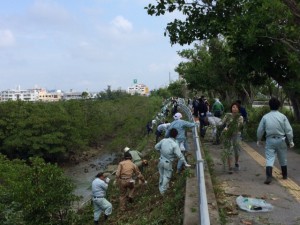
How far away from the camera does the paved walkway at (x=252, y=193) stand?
663 centimetres

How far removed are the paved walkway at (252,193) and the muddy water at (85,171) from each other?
1774 centimetres

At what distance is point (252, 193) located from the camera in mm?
8289

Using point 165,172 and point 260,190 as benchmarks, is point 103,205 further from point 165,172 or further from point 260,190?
point 260,190

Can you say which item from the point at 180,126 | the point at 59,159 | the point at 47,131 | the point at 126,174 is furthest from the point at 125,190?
the point at 59,159

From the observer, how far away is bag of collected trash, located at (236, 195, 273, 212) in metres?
7.14

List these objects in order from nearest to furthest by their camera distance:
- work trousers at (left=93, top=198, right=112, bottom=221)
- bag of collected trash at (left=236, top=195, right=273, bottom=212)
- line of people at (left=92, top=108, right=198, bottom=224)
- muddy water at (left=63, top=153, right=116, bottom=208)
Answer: bag of collected trash at (left=236, top=195, right=273, bottom=212)
line of people at (left=92, top=108, right=198, bottom=224)
work trousers at (left=93, top=198, right=112, bottom=221)
muddy water at (left=63, top=153, right=116, bottom=208)

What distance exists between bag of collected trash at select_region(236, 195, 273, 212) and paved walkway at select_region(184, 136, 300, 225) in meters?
0.09

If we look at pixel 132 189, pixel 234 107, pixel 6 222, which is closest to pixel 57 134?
pixel 6 222

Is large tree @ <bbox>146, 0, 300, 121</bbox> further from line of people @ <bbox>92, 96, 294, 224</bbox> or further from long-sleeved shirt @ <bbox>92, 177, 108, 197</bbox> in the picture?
long-sleeved shirt @ <bbox>92, 177, 108, 197</bbox>

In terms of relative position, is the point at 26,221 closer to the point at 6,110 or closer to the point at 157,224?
the point at 157,224

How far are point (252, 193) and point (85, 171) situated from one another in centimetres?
3114

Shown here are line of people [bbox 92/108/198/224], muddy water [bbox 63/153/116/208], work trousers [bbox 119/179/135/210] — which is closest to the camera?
line of people [bbox 92/108/198/224]

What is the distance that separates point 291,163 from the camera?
11797mm

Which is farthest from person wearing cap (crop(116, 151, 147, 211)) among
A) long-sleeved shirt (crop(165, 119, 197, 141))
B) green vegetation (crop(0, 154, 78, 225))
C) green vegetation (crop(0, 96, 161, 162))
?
green vegetation (crop(0, 96, 161, 162))
